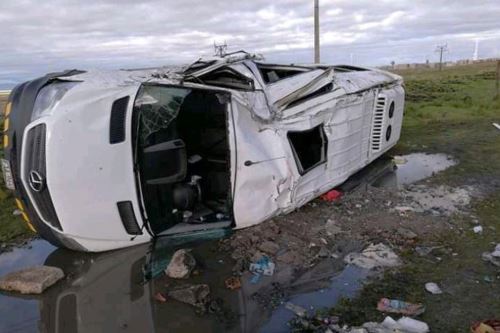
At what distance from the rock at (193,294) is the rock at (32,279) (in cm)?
117

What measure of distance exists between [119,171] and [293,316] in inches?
79.1

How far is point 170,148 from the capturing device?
4887mm

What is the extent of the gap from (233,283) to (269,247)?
66 centimetres

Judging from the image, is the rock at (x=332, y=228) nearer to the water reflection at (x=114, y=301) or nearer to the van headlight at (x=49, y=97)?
the water reflection at (x=114, y=301)

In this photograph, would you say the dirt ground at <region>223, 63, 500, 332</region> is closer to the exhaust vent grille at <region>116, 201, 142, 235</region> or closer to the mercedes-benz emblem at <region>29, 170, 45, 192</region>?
the exhaust vent grille at <region>116, 201, 142, 235</region>

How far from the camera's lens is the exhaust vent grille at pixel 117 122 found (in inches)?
168

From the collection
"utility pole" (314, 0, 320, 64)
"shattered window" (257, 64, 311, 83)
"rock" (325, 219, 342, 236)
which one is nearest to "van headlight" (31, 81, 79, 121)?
"rock" (325, 219, 342, 236)

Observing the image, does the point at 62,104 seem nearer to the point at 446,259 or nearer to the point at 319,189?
the point at 319,189

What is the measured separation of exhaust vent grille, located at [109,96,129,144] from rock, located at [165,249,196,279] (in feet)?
3.94

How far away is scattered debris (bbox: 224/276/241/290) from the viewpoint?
13.2 ft

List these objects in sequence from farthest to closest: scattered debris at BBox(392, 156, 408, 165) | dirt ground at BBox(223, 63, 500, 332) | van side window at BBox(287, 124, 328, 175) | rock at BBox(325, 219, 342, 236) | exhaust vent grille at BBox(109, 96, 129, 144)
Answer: scattered debris at BBox(392, 156, 408, 165) → van side window at BBox(287, 124, 328, 175) → rock at BBox(325, 219, 342, 236) → exhaust vent grille at BBox(109, 96, 129, 144) → dirt ground at BBox(223, 63, 500, 332)

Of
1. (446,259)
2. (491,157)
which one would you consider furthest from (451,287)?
(491,157)

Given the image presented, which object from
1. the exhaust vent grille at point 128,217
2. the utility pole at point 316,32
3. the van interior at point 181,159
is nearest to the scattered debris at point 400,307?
the van interior at point 181,159

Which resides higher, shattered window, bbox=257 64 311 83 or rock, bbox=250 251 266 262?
shattered window, bbox=257 64 311 83
